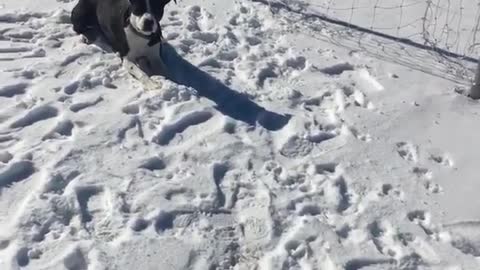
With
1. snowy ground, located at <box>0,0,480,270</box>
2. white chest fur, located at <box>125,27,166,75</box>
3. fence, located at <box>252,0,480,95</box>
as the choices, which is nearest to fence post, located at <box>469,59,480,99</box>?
snowy ground, located at <box>0,0,480,270</box>

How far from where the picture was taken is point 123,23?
5.24 metres

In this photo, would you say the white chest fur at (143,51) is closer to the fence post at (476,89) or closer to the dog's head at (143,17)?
the dog's head at (143,17)

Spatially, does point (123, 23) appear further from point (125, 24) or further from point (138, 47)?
point (138, 47)

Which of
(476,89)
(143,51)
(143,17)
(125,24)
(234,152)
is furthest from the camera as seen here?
(476,89)

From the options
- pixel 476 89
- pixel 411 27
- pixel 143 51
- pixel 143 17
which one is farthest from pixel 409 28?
pixel 143 17

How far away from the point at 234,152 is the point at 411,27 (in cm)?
258

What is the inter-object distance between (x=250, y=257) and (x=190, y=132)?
1231mm

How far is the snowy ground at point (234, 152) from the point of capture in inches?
153

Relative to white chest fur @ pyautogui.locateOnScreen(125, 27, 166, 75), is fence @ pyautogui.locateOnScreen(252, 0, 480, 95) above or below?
below

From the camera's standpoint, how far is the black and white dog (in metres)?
5.02

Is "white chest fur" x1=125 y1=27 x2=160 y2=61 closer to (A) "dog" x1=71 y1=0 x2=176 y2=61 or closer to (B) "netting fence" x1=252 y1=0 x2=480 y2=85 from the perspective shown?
(A) "dog" x1=71 y1=0 x2=176 y2=61

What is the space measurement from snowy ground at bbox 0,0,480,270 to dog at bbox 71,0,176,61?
14 cm

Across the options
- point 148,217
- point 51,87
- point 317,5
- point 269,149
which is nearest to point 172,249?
point 148,217

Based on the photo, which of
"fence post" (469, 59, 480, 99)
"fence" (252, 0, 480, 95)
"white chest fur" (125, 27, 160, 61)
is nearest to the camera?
"white chest fur" (125, 27, 160, 61)
